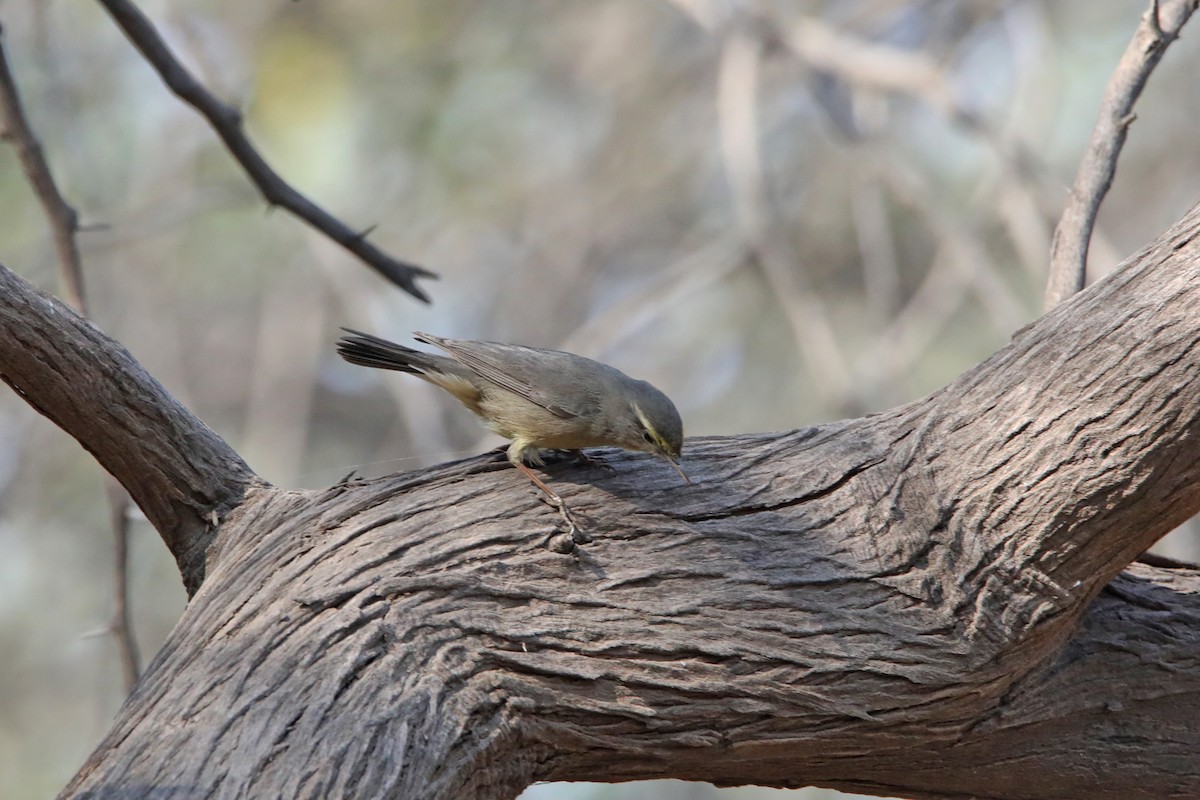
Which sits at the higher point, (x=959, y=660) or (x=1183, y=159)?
(x=1183, y=159)

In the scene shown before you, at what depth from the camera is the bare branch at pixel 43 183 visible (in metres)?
4.04

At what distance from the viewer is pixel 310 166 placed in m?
9.55

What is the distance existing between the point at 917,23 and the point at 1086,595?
7.49m

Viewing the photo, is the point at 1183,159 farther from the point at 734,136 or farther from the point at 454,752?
the point at 454,752

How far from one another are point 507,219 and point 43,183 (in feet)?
23.5

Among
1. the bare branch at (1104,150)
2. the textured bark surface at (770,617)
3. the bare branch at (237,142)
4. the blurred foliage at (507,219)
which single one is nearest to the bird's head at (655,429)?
the textured bark surface at (770,617)

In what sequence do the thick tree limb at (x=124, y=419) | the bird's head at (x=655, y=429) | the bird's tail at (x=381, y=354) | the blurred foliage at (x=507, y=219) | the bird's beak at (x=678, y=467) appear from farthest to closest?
the blurred foliage at (x=507, y=219) → the bird's tail at (x=381, y=354) → the bird's head at (x=655, y=429) → the bird's beak at (x=678, y=467) → the thick tree limb at (x=124, y=419)

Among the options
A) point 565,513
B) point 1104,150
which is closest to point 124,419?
point 565,513

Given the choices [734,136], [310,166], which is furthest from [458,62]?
[734,136]

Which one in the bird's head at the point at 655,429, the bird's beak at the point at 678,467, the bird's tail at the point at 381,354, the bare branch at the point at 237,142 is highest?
the bare branch at the point at 237,142

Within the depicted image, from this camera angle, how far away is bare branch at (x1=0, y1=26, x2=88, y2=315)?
13.3 feet

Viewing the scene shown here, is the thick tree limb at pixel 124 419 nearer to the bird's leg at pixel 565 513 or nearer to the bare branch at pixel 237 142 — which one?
the bird's leg at pixel 565 513

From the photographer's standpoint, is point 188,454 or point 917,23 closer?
point 188,454

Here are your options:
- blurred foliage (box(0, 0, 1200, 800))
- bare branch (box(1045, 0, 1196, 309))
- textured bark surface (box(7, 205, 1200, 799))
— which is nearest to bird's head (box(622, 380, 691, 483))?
textured bark surface (box(7, 205, 1200, 799))
